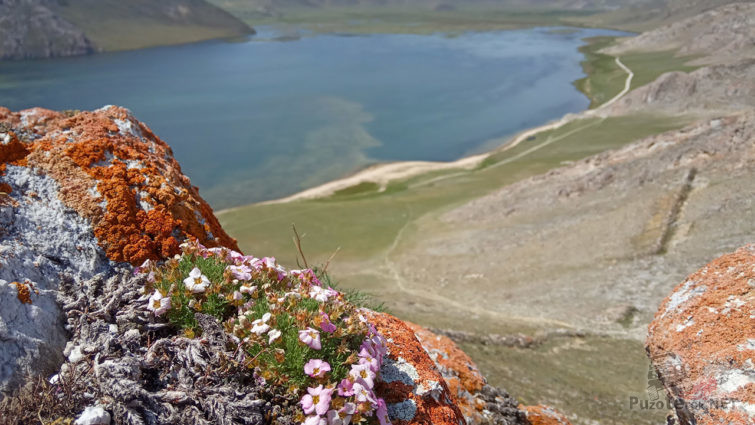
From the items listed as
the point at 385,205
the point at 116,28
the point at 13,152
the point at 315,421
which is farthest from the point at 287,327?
the point at 116,28

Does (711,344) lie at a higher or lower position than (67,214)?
lower

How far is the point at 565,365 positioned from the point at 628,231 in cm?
1535

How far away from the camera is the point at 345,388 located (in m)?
4.14

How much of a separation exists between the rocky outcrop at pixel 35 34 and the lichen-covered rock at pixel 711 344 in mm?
179279

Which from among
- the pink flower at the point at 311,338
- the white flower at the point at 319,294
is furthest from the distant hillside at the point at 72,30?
the pink flower at the point at 311,338

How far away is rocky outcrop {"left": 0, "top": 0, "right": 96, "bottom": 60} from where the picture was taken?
484ft

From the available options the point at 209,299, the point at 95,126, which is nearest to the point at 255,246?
the point at 95,126

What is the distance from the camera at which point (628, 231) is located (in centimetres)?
2658

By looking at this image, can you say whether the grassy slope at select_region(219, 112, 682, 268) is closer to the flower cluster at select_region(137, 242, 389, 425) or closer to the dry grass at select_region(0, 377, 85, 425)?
the flower cluster at select_region(137, 242, 389, 425)

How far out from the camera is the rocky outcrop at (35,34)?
147625 mm

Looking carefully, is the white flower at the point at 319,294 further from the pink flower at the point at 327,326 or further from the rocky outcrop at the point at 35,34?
the rocky outcrop at the point at 35,34

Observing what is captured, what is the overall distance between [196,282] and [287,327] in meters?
0.99

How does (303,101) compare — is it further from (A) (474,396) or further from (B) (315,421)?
(B) (315,421)

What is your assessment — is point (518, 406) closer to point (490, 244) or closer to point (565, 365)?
point (565, 365)
